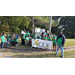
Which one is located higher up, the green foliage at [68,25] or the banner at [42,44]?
the green foliage at [68,25]

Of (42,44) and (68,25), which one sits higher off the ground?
(68,25)

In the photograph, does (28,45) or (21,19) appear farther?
(21,19)

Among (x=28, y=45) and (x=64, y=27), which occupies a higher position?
(x=64, y=27)

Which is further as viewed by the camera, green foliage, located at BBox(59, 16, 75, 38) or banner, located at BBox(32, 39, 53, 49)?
green foliage, located at BBox(59, 16, 75, 38)

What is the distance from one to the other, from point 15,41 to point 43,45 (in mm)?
3647

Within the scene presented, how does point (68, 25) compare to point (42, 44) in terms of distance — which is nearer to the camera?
point (42, 44)

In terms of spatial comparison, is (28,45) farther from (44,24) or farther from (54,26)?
(54,26)

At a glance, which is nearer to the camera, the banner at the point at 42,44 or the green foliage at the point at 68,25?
the banner at the point at 42,44

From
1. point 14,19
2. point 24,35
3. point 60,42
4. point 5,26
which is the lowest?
point 60,42

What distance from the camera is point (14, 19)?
21188 mm

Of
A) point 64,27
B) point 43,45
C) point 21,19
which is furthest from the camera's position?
point 64,27

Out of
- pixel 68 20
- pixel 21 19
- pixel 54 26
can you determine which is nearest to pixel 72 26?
pixel 68 20

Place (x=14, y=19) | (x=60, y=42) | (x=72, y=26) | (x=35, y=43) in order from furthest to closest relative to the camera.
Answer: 1. (x=72, y=26)
2. (x=14, y=19)
3. (x=35, y=43)
4. (x=60, y=42)

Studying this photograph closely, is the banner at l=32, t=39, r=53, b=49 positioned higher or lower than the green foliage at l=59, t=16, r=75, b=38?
lower
